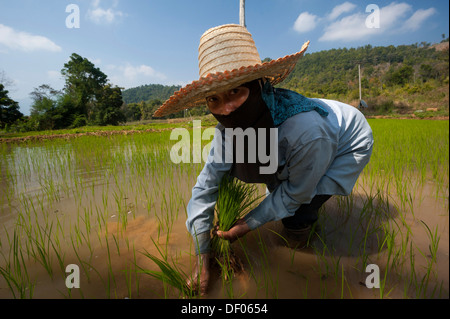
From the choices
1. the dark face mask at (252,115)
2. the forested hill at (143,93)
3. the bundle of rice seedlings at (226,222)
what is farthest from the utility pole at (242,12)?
the forested hill at (143,93)

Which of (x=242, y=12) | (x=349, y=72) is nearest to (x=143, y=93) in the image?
(x=349, y=72)

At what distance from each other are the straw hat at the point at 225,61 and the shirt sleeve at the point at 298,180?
44 cm

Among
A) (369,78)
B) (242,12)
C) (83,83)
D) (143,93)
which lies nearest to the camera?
(242,12)

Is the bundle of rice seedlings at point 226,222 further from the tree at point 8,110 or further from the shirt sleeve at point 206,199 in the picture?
the tree at point 8,110

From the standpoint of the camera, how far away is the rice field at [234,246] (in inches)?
42.4

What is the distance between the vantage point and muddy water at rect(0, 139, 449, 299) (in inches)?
42.6

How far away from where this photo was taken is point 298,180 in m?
1.16

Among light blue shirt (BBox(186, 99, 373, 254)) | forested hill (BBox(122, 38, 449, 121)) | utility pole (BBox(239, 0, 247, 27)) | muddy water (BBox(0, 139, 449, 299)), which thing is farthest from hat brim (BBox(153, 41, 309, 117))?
forested hill (BBox(122, 38, 449, 121))

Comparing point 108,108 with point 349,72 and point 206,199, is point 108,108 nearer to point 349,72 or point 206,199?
point 206,199

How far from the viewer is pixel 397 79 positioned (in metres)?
34.1

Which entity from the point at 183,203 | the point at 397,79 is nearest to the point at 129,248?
the point at 183,203

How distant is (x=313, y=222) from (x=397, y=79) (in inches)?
1748

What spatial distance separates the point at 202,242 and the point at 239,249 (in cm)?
34

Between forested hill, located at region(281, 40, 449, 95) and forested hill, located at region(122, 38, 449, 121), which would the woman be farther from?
forested hill, located at region(281, 40, 449, 95)
